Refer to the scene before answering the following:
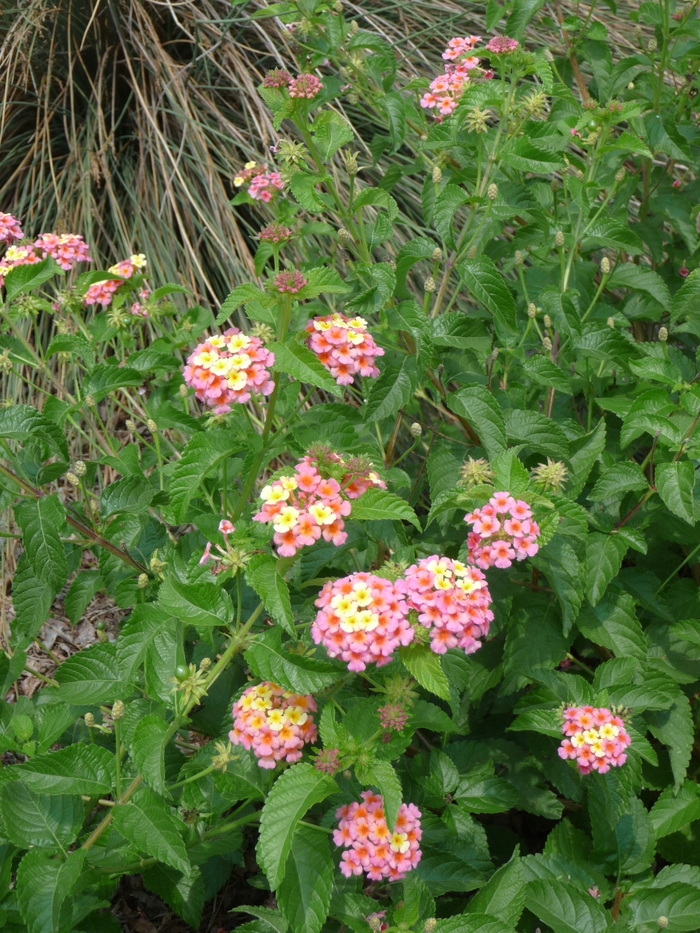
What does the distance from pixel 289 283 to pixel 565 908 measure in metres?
1.22

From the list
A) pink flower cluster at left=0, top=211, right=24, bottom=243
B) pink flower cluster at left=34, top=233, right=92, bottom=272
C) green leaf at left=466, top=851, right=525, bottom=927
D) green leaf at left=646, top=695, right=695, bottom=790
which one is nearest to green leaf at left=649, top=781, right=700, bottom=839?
green leaf at left=646, top=695, right=695, bottom=790

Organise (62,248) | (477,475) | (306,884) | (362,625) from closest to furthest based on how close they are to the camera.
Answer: (362,625)
(306,884)
(477,475)
(62,248)

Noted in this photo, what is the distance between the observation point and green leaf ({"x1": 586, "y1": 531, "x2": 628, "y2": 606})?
5.61 ft

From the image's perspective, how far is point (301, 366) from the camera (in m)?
1.44

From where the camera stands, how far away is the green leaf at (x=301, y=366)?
4.63 ft

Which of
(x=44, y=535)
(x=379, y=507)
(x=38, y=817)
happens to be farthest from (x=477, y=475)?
(x=38, y=817)

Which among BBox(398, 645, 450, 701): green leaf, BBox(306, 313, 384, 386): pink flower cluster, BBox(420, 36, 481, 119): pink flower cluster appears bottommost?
BBox(398, 645, 450, 701): green leaf

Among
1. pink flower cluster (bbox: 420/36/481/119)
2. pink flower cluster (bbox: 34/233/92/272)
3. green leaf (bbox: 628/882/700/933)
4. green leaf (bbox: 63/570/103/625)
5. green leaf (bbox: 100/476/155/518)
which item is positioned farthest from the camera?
pink flower cluster (bbox: 34/233/92/272)

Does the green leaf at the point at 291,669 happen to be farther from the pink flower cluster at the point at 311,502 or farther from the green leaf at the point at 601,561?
the green leaf at the point at 601,561

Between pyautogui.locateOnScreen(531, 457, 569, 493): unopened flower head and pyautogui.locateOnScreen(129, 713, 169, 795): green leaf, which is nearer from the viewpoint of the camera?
pyautogui.locateOnScreen(129, 713, 169, 795): green leaf

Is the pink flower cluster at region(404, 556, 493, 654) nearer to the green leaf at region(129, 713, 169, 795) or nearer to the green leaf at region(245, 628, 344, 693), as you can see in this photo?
the green leaf at region(245, 628, 344, 693)

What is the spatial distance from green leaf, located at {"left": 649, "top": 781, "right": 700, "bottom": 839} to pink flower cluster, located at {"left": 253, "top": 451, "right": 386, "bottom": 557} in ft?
3.41

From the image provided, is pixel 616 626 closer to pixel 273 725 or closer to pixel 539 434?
pixel 539 434

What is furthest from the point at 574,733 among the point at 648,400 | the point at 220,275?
the point at 220,275
